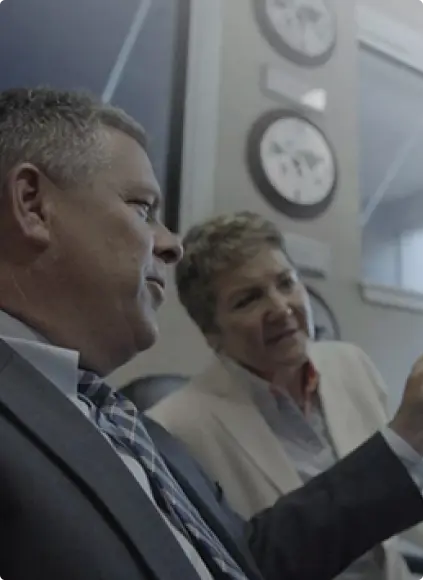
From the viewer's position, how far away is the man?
20.8 inches

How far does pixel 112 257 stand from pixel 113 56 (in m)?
0.92

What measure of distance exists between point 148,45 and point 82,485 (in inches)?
51.9

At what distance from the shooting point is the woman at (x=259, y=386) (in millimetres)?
1035

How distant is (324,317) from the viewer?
1845 mm

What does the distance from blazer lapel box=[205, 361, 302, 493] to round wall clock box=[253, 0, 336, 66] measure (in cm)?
117

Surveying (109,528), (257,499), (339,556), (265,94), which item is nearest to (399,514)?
(339,556)

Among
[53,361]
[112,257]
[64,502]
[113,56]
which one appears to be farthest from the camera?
[113,56]

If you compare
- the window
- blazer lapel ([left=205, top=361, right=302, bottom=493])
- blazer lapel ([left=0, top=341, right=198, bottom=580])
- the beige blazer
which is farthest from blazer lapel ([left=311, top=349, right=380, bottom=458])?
the window

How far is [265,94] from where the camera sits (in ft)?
6.32

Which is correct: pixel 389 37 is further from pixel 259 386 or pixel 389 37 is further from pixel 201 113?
pixel 259 386

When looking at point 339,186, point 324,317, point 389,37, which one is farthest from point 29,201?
point 389,37

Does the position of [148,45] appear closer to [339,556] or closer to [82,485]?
[339,556]

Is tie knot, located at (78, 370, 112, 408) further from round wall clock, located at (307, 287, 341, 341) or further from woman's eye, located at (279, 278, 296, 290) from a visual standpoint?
round wall clock, located at (307, 287, 341, 341)

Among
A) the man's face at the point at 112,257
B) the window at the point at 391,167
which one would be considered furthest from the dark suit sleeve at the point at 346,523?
the window at the point at 391,167
